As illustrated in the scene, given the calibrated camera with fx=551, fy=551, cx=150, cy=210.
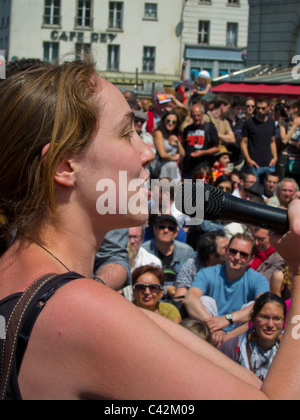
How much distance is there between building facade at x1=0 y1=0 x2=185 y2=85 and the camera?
4153 cm

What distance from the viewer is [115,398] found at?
1.16 meters

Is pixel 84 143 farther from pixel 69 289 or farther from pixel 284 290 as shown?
pixel 284 290

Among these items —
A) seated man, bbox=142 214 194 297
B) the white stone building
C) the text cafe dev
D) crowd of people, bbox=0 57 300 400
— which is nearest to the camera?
crowd of people, bbox=0 57 300 400

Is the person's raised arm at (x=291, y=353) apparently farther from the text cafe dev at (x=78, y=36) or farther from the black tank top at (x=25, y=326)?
the text cafe dev at (x=78, y=36)

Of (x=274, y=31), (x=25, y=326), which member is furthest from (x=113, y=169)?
(x=274, y=31)

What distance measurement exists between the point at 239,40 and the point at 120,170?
135ft

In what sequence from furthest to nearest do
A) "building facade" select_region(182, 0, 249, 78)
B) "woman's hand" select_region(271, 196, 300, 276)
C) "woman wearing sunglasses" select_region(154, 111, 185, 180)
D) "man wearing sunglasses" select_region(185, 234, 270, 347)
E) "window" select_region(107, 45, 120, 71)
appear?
"window" select_region(107, 45, 120, 71)
"building facade" select_region(182, 0, 249, 78)
"woman wearing sunglasses" select_region(154, 111, 185, 180)
"man wearing sunglasses" select_region(185, 234, 270, 347)
"woman's hand" select_region(271, 196, 300, 276)

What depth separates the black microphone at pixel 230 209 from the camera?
4.63ft

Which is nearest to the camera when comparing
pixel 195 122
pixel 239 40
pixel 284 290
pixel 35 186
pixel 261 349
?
pixel 35 186

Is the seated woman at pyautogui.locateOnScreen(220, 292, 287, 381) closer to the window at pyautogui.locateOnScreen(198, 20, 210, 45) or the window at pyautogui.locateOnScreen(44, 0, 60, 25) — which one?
the window at pyautogui.locateOnScreen(198, 20, 210, 45)

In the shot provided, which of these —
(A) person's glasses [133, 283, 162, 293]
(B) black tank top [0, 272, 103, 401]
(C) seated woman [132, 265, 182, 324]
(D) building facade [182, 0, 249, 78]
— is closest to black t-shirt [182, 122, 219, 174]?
(C) seated woman [132, 265, 182, 324]

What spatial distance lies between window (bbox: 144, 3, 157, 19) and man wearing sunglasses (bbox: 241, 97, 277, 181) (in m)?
34.8

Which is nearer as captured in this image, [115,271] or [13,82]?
[13,82]

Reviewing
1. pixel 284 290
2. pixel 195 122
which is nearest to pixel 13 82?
pixel 284 290
